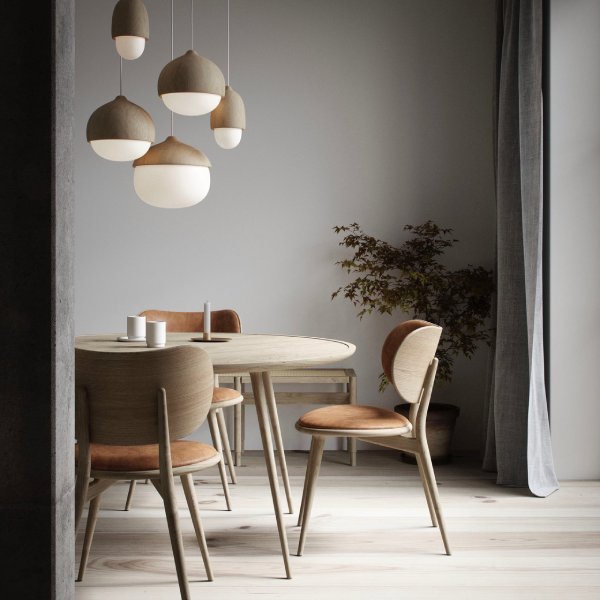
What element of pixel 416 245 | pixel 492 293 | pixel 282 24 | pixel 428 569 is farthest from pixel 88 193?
pixel 428 569

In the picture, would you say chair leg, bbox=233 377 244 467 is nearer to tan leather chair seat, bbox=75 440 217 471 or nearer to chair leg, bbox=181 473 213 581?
chair leg, bbox=181 473 213 581

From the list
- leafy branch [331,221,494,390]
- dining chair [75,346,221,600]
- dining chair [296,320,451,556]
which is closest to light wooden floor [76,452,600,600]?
dining chair [296,320,451,556]

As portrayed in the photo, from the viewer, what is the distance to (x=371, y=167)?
16.2 ft

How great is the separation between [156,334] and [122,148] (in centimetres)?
68

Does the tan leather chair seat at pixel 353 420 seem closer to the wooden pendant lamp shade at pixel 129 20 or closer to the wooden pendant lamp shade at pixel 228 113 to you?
the wooden pendant lamp shade at pixel 228 113

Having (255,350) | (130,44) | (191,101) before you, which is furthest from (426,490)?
(130,44)

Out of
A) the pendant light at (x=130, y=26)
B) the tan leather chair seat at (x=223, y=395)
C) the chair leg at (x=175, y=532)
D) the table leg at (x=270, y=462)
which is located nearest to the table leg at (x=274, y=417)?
the table leg at (x=270, y=462)

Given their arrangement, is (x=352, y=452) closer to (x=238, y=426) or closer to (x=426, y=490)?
(x=238, y=426)

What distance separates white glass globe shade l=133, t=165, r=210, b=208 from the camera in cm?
303

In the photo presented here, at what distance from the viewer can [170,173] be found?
3.02 m

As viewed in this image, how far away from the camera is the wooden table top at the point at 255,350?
105 inches

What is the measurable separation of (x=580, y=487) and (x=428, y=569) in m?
1.46
